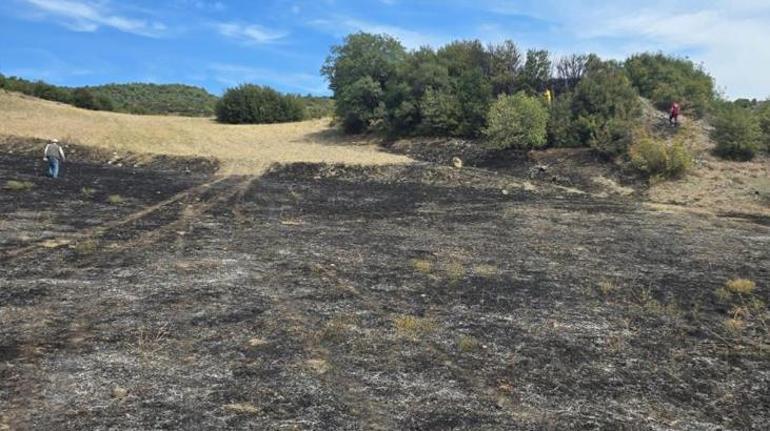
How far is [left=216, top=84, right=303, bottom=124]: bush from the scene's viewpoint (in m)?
40.2

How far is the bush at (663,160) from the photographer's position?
871 inches

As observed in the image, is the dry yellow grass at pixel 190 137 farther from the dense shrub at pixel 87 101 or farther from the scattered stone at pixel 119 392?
the scattered stone at pixel 119 392

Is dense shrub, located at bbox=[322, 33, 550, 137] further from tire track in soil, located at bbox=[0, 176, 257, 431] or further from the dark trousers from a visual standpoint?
the dark trousers

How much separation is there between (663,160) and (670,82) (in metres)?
11.6

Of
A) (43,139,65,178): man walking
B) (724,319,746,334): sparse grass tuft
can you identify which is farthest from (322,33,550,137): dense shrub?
(724,319,746,334): sparse grass tuft

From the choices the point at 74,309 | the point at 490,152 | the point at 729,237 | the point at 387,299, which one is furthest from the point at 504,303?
the point at 490,152

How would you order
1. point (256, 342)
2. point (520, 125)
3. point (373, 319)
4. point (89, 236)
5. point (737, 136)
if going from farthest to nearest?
point (520, 125) < point (737, 136) < point (89, 236) < point (373, 319) < point (256, 342)

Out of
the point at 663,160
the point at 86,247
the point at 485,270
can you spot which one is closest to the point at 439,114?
the point at 663,160

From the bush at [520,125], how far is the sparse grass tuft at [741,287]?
1532 centimetres

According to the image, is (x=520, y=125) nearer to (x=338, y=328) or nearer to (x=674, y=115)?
(x=674, y=115)

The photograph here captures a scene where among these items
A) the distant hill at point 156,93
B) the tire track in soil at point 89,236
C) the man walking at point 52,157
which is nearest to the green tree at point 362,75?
the tire track in soil at point 89,236

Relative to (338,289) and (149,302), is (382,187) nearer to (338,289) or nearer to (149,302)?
(338,289)

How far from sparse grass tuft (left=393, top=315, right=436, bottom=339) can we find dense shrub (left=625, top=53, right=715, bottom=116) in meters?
24.1

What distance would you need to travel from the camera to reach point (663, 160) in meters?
22.2
